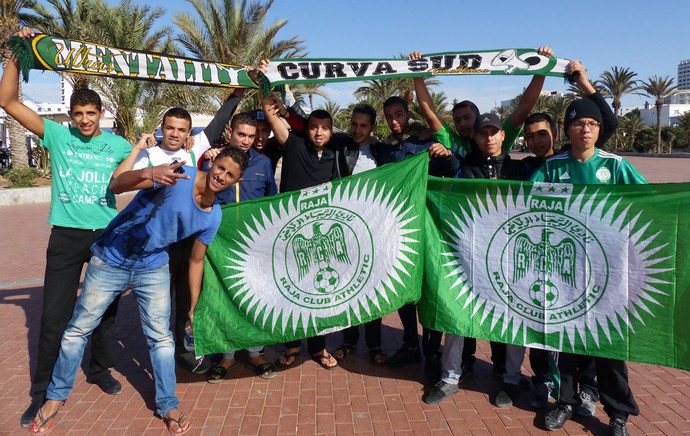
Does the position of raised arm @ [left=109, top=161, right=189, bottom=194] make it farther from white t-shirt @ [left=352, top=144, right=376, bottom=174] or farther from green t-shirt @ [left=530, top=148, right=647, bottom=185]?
green t-shirt @ [left=530, top=148, right=647, bottom=185]

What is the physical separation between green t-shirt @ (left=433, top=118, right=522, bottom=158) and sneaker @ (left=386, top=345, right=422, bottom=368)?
1.74 metres

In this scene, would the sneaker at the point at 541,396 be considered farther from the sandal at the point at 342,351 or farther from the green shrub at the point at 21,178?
the green shrub at the point at 21,178

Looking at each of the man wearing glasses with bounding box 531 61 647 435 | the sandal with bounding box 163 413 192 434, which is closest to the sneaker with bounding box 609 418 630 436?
the man wearing glasses with bounding box 531 61 647 435

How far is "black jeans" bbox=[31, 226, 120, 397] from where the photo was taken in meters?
3.50

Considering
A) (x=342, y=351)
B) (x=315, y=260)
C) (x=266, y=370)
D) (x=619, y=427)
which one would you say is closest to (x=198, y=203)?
(x=315, y=260)

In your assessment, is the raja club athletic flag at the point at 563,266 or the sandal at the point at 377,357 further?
the sandal at the point at 377,357

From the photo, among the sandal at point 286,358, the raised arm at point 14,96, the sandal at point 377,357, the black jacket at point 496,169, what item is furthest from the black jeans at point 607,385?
the raised arm at point 14,96

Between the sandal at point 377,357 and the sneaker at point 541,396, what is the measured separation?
4.05 feet

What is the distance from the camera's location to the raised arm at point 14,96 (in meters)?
3.32

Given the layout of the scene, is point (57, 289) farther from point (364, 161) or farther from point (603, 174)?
point (603, 174)

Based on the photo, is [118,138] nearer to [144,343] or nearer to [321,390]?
[144,343]

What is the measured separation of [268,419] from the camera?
3.41 metres

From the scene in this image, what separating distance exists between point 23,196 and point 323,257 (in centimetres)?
1564

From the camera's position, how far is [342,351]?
4.39m
